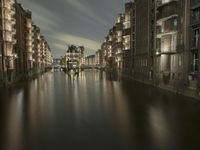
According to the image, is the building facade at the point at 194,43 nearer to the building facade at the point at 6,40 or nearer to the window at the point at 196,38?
the window at the point at 196,38

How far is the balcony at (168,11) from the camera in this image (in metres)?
34.9

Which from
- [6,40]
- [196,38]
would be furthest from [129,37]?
[196,38]

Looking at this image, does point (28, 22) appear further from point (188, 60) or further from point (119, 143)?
point (119, 143)

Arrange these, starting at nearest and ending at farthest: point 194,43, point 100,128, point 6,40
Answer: point 100,128
point 194,43
point 6,40

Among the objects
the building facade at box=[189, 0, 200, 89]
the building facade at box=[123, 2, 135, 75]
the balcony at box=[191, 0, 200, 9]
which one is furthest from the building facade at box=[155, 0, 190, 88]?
the building facade at box=[123, 2, 135, 75]

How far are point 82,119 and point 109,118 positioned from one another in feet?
7.24

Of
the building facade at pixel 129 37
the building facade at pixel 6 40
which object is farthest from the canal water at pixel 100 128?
the building facade at pixel 129 37

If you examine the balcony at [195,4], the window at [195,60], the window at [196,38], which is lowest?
the window at [195,60]

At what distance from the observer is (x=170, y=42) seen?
36844mm

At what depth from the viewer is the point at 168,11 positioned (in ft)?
119

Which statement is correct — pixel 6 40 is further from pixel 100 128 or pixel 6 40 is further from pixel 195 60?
pixel 100 128

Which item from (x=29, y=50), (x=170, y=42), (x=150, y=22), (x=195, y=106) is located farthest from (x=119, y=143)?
(x=29, y=50)

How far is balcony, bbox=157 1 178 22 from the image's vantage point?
34.9 m

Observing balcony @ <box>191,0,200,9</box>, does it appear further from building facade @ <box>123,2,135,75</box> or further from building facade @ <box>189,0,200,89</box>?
building facade @ <box>123,2,135,75</box>
